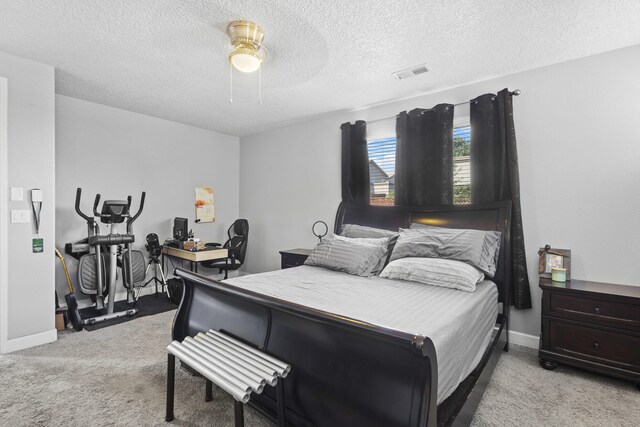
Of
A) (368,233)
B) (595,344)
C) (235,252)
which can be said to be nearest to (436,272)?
(368,233)

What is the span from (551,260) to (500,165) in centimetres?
94

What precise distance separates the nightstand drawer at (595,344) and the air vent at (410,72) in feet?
7.71

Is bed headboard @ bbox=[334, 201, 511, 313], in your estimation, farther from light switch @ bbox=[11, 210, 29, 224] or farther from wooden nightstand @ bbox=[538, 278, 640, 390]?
light switch @ bbox=[11, 210, 29, 224]

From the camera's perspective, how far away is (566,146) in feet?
8.81

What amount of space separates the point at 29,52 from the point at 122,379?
281 centimetres

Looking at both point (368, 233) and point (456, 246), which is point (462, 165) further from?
point (368, 233)

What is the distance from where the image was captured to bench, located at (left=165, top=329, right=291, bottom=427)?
136 cm

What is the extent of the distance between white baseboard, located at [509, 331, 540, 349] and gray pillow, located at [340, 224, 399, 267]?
4.47 feet

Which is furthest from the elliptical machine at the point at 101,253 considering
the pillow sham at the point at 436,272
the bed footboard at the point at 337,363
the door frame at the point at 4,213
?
the pillow sham at the point at 436,272

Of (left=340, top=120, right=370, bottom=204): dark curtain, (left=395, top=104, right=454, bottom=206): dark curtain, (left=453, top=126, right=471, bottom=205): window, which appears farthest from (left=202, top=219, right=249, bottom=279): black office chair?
(left=453, top=126, right=471, bottom=205): window

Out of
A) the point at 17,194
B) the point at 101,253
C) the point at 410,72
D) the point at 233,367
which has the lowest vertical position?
the point at 233,367

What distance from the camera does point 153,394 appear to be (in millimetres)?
2070

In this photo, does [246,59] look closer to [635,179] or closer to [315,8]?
[315,8]

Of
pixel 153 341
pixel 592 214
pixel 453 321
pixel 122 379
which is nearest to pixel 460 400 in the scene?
pixel 453 321
